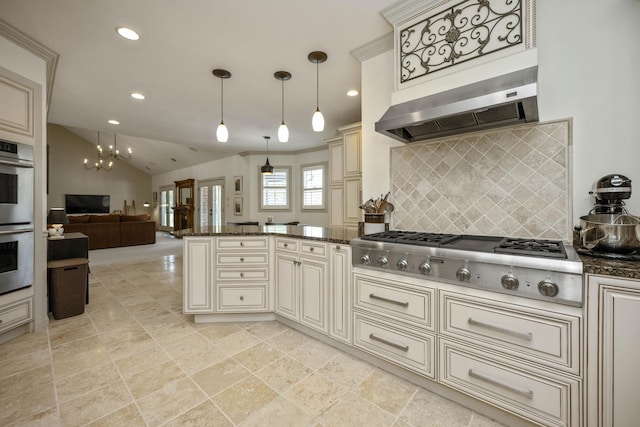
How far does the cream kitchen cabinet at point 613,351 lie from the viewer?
1122mm

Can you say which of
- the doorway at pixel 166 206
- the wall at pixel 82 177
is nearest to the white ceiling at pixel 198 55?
the doorway at pixel 166 206

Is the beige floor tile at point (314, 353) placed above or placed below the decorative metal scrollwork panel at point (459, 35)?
below

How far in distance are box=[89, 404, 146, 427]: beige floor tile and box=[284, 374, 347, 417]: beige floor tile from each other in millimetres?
781

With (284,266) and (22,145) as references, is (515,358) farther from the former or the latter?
(22,145)

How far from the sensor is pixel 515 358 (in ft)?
4.46

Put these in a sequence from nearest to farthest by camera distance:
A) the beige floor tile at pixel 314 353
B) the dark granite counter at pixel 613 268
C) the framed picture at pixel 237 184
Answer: the dark granite counter at pixel 613 268, the beige floor tile at pixel 314 353, the framed picture at pixel 237 184

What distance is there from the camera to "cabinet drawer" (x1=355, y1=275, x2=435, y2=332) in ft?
5.39

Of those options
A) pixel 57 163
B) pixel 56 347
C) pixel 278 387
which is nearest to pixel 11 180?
pixel 56 347

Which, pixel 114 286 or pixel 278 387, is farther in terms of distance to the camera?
pixel 114 286

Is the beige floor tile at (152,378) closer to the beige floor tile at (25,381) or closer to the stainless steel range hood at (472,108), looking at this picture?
the beige floor tile at (25,381)

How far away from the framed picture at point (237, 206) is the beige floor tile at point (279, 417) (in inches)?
261

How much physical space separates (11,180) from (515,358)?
379 centimetres

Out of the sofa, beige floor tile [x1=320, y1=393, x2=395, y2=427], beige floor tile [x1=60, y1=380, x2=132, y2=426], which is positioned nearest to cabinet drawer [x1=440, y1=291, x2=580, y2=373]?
beige floor tile [x1=320, y1=393, x2=395, y2=427]

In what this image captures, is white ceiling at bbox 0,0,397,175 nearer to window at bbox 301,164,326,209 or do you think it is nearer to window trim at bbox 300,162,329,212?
window trim at bbox 300,162,329,212
